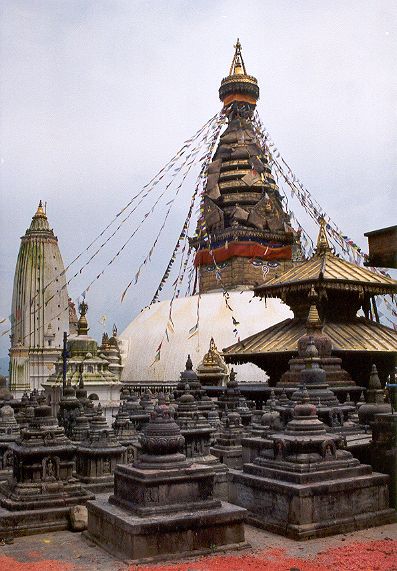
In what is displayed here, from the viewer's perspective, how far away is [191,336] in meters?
32.5

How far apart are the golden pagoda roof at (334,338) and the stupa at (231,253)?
11418 mm

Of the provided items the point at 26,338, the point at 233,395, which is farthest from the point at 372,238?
the point at 26,338

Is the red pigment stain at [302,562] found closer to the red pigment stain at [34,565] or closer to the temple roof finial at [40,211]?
the red pigment stain at [34,565]

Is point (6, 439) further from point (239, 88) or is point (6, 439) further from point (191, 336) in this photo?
point (239, 88)

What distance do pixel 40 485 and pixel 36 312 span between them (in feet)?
111

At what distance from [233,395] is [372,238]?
9.24 meters

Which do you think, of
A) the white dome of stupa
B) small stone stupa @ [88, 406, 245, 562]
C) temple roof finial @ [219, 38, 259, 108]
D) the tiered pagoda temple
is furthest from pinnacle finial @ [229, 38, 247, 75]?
small stone stupa @ [88, 406, 245, 562]

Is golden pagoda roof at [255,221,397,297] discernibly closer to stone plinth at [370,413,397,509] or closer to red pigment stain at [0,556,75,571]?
stone plinth at [370,413,397,509]

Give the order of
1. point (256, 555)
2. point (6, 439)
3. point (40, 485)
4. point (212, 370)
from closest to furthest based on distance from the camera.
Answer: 1. point (256, 555)
2. point (40, 485)
3. point (6, 439)
4. point (212, 370)

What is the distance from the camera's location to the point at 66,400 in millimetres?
17094

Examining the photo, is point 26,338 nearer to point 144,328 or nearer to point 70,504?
point 144,328

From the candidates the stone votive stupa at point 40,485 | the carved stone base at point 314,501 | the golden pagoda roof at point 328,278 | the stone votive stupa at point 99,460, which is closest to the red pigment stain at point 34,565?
the stone votive stupa at point 40,485

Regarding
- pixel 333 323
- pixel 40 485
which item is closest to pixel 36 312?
pixel 333 323

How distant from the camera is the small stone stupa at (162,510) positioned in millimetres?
6684
